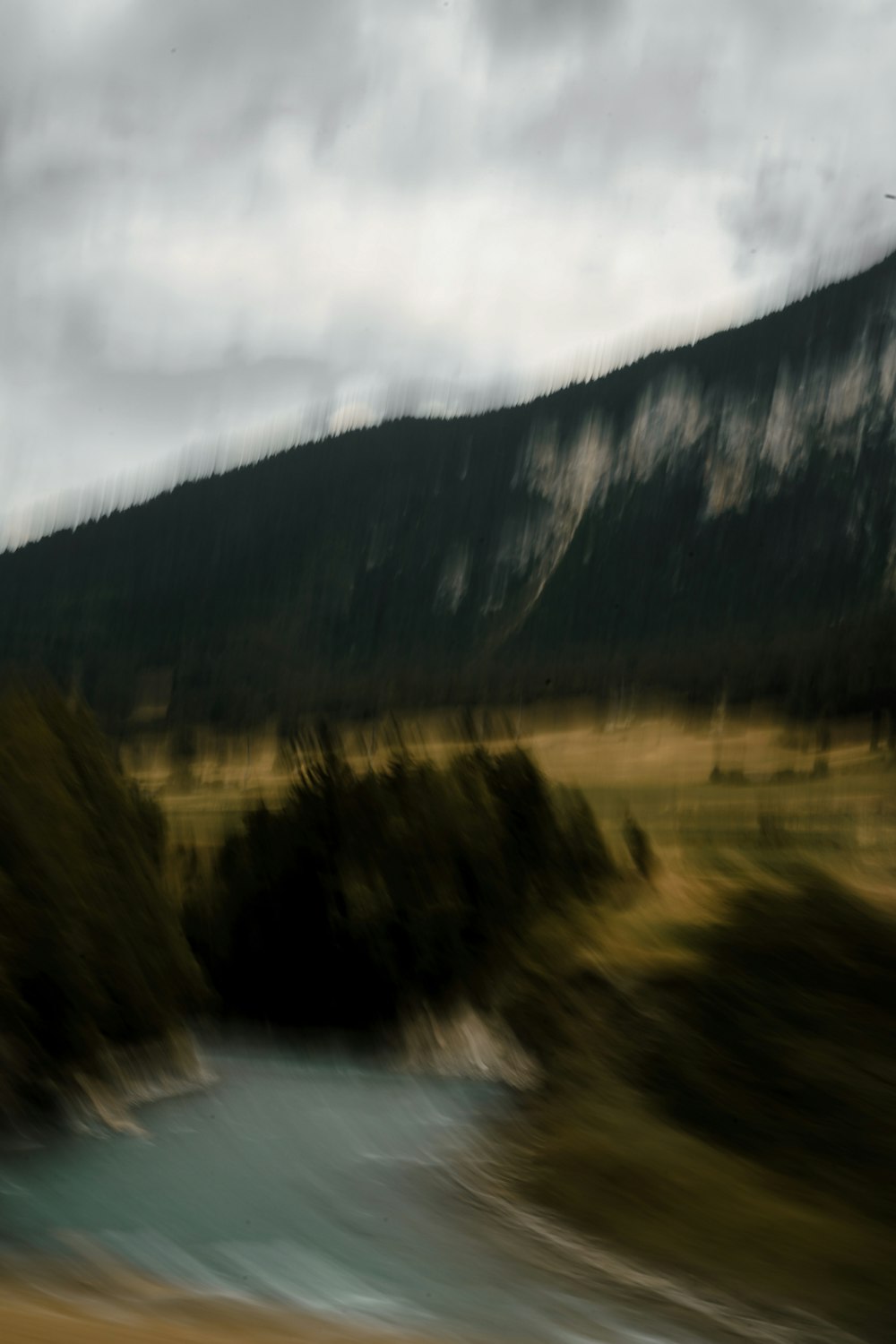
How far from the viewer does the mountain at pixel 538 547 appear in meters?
109

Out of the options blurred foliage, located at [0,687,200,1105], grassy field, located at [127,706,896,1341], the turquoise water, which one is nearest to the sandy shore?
the turquoise water

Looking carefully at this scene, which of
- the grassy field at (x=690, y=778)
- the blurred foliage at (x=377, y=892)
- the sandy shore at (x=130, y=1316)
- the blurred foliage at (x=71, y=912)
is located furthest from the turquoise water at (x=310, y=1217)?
the grassy field at (x=690, y=778)

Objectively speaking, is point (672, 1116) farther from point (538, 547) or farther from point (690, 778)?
point (538, 547)

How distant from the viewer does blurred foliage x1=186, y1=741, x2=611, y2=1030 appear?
1452 cm

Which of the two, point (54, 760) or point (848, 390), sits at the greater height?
point (848, 390)

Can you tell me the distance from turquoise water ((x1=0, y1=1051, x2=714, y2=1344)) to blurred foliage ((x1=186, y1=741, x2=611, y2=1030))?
289cm

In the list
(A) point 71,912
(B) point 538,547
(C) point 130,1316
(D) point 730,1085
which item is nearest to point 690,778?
(D) point 730,1085

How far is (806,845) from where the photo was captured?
110 ft

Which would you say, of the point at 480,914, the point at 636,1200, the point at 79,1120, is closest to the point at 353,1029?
the point at 480,914

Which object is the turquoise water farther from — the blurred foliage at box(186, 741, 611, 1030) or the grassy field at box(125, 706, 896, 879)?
the grassy field at box(125, 706, 896, 879)

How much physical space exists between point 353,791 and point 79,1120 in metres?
6.44

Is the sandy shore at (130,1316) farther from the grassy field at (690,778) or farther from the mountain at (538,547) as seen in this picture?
the mountain at (538,547)

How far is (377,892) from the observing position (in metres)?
15.0

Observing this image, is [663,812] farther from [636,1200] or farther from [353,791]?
[636,1200]
